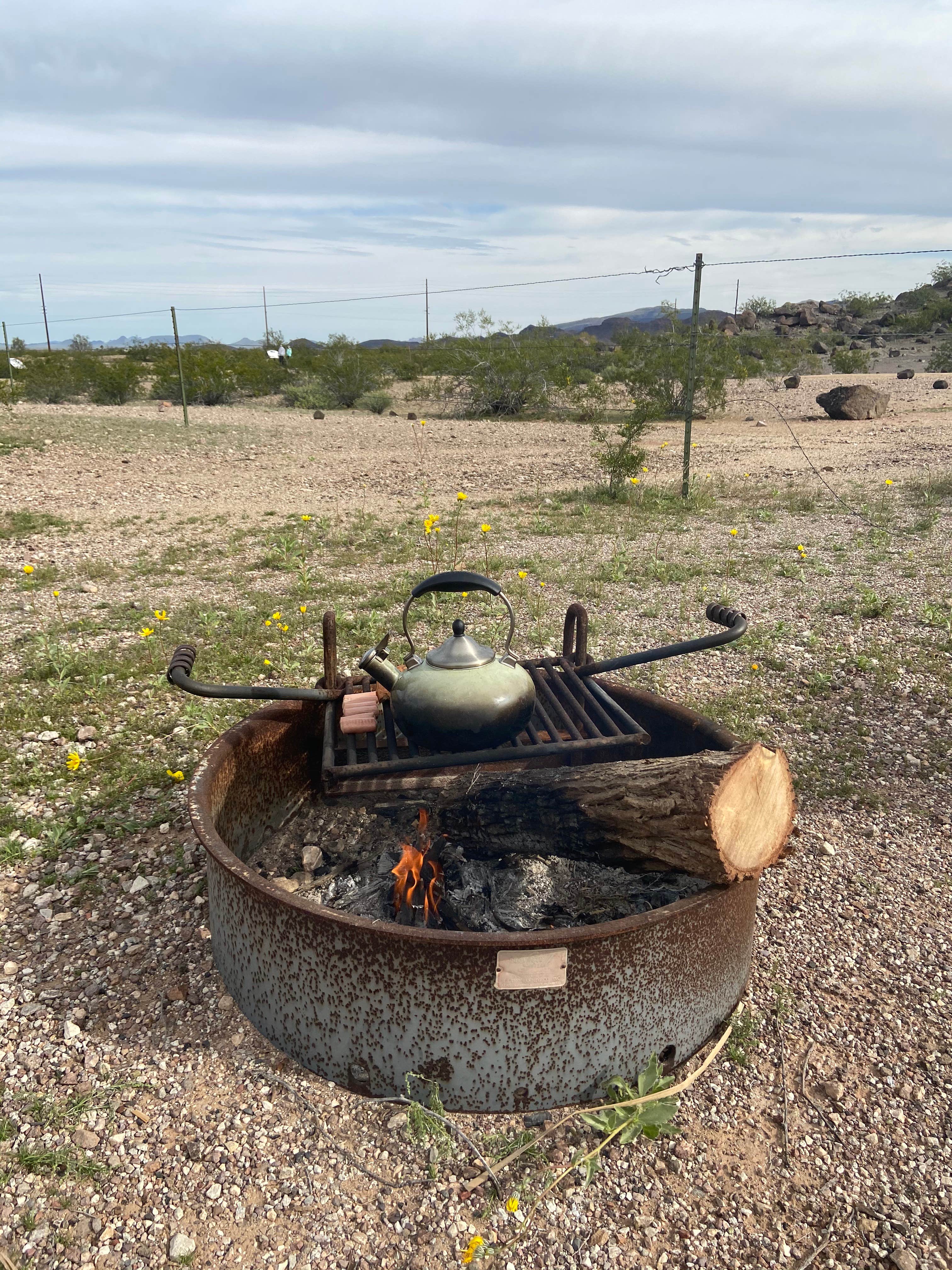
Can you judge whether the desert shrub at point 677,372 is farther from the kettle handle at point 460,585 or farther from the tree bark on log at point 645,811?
the tree bark on log at point 645,811

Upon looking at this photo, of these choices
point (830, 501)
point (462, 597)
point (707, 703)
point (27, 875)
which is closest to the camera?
point (27, 875)

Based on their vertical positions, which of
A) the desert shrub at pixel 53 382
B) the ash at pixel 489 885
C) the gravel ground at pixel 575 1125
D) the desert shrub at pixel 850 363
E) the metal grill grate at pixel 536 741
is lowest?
the gravel ground at pixel 575 1125

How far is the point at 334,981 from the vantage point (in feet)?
6.37

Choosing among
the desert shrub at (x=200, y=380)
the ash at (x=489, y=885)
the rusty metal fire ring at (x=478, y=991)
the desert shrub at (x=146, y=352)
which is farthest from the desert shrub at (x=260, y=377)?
the rusty metal fire ring at (x=478, y=991)

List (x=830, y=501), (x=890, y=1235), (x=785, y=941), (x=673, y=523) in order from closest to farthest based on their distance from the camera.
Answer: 1. (x=890, y=1235)
2. (x=785, y=941)
3. (x=673, y=523)
4. (x=830, y=501)

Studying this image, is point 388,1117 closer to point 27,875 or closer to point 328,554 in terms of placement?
point 27,875

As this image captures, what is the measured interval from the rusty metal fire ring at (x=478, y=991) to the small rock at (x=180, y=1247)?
17.7 inches

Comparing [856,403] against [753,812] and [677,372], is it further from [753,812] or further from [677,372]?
[753,812]

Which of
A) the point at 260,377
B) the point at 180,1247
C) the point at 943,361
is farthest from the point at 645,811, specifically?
the point at 943,361

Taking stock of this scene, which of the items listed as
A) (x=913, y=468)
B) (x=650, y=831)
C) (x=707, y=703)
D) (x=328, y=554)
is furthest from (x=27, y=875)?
(x=913, y=468)

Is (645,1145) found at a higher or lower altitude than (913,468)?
lower

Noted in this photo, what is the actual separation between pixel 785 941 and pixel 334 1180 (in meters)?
1.56

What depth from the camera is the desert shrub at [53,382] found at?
1925 cm

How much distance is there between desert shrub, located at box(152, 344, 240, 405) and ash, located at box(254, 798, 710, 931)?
63.7 feet
